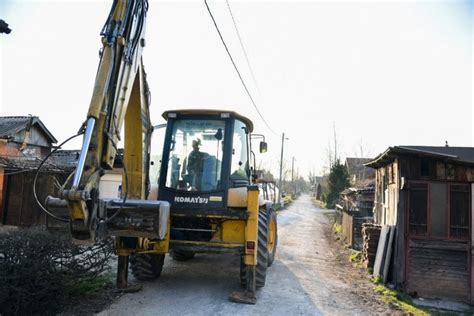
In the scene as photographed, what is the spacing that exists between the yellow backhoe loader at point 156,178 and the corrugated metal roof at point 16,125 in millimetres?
14658

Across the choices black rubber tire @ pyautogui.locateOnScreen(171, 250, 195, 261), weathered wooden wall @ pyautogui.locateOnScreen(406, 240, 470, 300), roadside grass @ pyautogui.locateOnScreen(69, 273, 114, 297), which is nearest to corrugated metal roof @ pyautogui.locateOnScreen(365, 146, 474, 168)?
weathered wooden wall @ pyautogui.locateOnScreen(406, 240, 470, 300)

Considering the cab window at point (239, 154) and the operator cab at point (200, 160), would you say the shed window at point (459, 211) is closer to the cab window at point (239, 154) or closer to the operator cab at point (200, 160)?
the cab window at point (239, 154)

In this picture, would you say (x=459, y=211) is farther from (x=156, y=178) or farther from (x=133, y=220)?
(x=133, y=220)

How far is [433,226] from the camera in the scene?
8.12 m

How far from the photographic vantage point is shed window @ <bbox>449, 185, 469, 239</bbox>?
25.9 feet

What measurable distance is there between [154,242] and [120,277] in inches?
33.0

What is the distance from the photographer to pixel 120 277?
6.36 metres

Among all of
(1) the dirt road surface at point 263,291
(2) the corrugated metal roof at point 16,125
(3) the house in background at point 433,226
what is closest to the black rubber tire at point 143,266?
(1) the dirt road surface at point 263,291

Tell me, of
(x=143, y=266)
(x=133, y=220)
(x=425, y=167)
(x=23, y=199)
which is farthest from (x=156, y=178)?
(x=23, y=199)

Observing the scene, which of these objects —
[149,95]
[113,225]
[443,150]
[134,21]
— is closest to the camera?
[113,225]

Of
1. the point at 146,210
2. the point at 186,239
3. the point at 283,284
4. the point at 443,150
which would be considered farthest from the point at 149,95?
the point at 443,150

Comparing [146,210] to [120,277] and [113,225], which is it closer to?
[113,225]

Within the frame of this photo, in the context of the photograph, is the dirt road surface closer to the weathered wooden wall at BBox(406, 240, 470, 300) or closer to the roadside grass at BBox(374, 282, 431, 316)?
the roadside grass at BBox(374, 282, 431, 316)

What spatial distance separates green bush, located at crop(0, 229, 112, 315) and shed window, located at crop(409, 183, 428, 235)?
6.91 m
